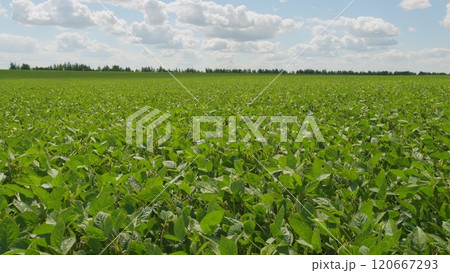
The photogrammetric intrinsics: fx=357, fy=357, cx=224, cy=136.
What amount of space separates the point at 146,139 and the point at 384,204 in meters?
2.32

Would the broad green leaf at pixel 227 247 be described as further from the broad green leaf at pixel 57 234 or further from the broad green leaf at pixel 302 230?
the broad green leaf at pixel 57 234

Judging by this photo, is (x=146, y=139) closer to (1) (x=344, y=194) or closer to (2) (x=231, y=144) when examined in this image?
(2) (x=231, y=144)

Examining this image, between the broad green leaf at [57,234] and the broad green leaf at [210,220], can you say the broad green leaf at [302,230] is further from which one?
the broad green leaf at [57,234]

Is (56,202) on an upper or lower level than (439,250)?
upper

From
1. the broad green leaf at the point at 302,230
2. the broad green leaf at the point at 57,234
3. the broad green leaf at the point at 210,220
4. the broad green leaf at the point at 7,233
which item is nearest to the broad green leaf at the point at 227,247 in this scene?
the broad green leaf at the point at 210,220

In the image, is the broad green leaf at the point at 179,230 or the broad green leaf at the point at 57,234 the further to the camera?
the broad green leaf at the point at 179,230

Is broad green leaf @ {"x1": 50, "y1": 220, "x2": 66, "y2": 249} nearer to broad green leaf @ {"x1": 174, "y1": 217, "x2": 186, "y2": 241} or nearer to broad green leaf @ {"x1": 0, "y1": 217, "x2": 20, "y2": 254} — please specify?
broad green leaf @ {"x1": 0, "y1": 217, "x2": 20, "y2": 254}

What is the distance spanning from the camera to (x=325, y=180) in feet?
7.88

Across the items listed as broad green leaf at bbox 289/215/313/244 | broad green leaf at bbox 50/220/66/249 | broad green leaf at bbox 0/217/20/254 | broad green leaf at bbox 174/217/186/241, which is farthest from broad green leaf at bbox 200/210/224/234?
broad green leaf at bbox 0/217/20/254

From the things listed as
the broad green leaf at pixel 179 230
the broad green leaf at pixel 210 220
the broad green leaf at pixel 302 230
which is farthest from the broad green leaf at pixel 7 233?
the broad green leaf at pixel 302 230

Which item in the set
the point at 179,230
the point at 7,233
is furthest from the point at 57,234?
the point at 179,230

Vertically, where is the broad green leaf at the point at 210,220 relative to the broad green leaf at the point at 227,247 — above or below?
above

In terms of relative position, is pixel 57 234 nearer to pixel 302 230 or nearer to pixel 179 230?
pixel 179 230
